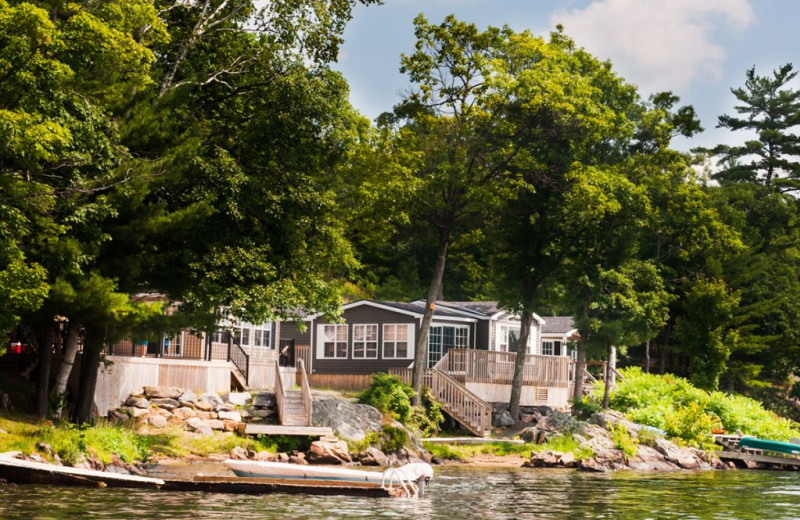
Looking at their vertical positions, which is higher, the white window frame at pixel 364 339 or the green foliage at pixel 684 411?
the white window frame at pixel 364 339

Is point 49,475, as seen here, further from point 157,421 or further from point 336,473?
point 157,421

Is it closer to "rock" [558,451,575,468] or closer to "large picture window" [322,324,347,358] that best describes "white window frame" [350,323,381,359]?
"large picture window" [322,324,347,358]

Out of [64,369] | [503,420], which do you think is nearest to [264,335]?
[503,420]

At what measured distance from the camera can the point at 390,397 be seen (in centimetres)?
4097

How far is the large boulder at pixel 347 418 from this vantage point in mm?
35375

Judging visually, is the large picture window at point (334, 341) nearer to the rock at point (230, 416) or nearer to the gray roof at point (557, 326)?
the gray roof at point (557, 326)

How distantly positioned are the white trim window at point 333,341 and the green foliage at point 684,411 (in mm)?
13843

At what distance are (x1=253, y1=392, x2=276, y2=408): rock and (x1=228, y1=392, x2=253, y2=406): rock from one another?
53 centimetres

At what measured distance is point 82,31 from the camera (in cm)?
2584

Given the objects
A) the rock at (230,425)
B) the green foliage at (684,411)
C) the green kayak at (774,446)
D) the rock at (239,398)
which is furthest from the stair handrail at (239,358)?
the green kayak at (774,446)

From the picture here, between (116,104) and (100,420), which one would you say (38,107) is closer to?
(116,104)

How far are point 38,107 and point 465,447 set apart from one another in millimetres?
21571

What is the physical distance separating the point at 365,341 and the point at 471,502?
2923 centimetres

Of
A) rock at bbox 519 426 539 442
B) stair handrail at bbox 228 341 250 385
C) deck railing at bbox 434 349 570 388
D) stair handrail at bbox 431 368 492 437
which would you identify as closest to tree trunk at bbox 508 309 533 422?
deck railing at bbox 434 349 570 388
